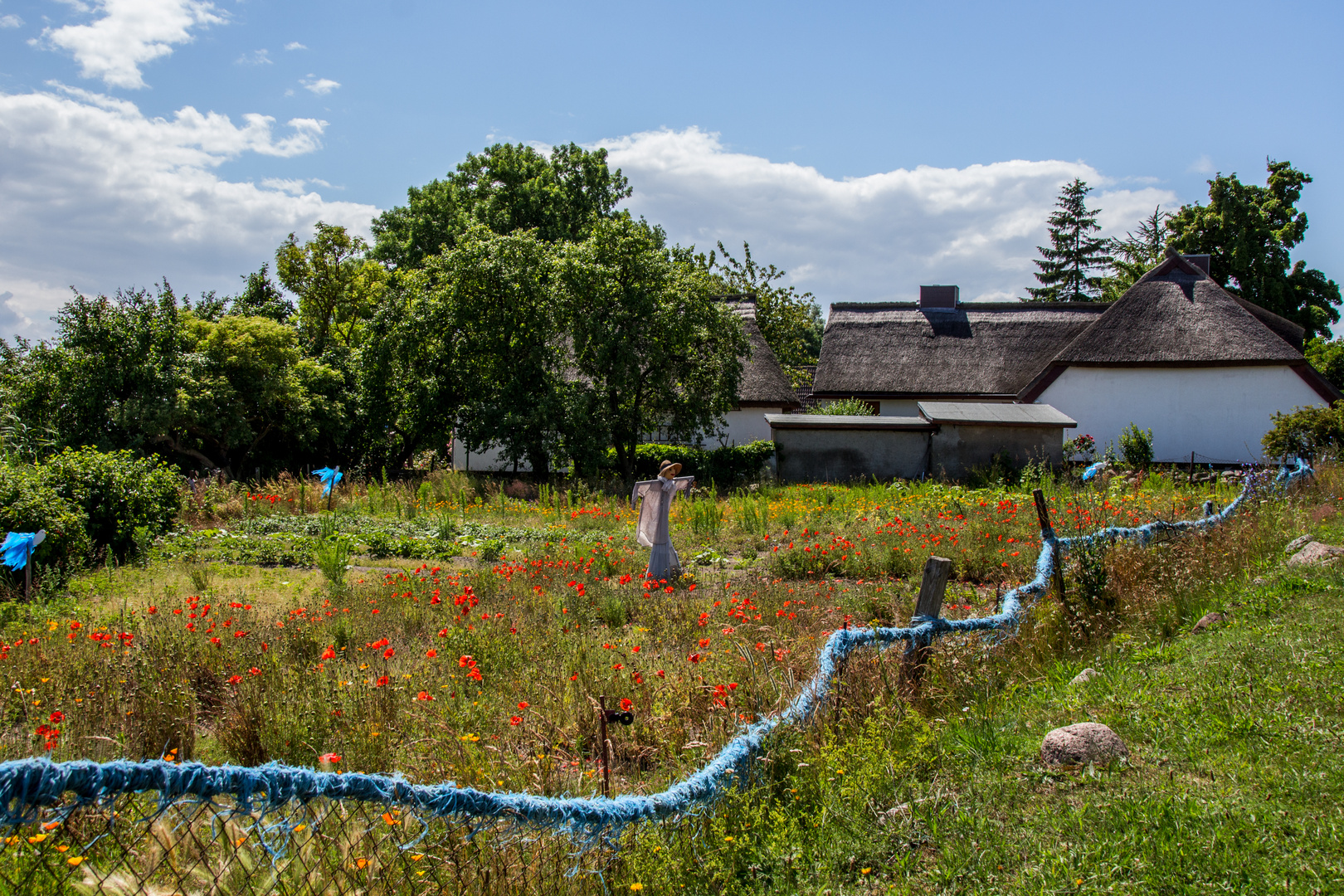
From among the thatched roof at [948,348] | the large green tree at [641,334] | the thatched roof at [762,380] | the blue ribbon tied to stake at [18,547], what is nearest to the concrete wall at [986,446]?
the large green tree at [641,334]

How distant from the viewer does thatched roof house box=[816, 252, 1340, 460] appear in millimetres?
21156

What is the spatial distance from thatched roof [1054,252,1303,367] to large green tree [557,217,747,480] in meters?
11.4

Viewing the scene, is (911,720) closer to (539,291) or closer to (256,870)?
(256,870)

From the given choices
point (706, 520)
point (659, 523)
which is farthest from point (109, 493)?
point (706, 520)

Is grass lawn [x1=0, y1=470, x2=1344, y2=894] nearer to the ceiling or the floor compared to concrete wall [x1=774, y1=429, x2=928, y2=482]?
nearer to the floor

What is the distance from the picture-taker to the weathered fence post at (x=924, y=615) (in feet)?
13.8

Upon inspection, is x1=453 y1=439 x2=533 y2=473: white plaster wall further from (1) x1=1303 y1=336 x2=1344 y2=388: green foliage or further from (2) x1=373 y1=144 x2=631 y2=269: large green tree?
(1) x1=1303 y1=336 x2=1344 y2=388: green foliage

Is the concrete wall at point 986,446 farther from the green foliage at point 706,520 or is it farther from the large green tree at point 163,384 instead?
the large green tree at point 163,384

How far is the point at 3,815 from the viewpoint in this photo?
5.89 feet

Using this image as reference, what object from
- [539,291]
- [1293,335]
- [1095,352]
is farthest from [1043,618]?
[1293,335]

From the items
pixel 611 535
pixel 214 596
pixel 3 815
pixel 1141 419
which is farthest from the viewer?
pixel 1141 419

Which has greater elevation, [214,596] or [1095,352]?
[1095,352]

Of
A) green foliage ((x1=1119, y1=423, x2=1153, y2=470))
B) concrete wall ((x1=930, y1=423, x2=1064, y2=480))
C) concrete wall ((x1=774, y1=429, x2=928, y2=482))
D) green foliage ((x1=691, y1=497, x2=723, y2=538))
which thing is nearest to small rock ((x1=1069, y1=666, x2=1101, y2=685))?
green foliage ((x1=691, y1=497, x2=723, y2=538))

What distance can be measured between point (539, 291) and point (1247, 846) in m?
16.4
